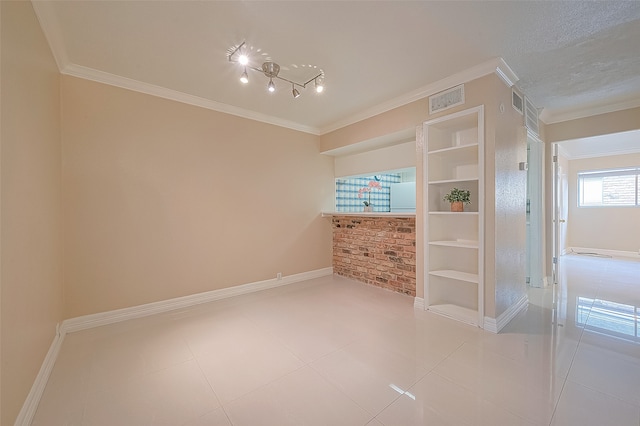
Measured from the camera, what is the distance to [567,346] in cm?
218

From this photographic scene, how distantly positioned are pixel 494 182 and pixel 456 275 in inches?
43.3

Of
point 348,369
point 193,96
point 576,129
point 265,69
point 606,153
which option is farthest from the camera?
point 606,153

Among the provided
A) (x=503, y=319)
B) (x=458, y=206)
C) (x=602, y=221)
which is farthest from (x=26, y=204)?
(x=602, y=221)

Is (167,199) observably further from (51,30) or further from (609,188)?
(609,188)

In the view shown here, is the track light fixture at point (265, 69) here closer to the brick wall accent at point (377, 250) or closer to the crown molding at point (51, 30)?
the crown molding at point (51, 30)

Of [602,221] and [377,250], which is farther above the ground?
[602,221]

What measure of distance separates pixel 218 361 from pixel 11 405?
1.09m

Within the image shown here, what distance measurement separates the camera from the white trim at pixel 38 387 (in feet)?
4.63

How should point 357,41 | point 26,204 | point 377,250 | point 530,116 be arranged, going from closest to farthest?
point 26,204 < point 357,41 < point 530,116 < point 377,250

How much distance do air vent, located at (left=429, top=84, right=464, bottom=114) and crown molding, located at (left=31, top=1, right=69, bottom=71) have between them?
11.2ft

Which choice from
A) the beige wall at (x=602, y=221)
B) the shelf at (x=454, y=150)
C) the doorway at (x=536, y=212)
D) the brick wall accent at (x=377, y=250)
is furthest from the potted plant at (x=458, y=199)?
the beige wall at (x=602, y=221)

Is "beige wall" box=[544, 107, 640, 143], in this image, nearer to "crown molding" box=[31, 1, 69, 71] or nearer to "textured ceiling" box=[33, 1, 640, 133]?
"textured ceiling" box=[33, 1, 640, 133]

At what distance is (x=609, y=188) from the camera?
630 cm

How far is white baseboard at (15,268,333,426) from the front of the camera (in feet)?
5.05
